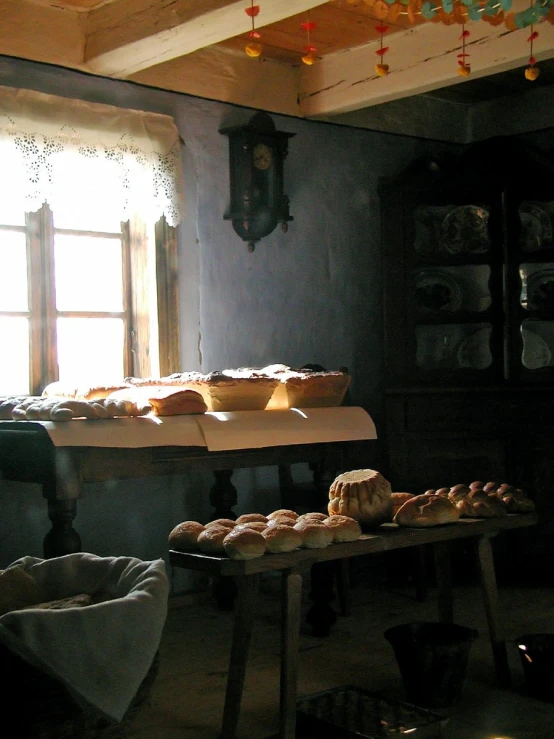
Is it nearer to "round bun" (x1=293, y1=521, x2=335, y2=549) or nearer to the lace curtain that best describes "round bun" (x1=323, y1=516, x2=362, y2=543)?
"round bun" (x1=293, y1=521, x2=335, y2=549)

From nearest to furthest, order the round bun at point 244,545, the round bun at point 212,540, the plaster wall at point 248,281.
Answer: the round bun at point 244,545, the round bun at point 212,540, the plaster wall at point 248,281

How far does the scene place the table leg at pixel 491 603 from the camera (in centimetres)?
335

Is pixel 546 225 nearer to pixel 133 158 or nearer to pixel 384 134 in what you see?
pixel 384 134

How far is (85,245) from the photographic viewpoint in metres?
4.52

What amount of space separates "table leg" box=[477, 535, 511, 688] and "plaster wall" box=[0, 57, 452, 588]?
5.90ft

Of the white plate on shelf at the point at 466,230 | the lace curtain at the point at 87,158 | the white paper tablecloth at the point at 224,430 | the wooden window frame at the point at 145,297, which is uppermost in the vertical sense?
the lace curtain at the point at 87,158

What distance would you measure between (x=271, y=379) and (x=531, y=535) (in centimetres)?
196

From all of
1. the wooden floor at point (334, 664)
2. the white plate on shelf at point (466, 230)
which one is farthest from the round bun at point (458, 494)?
the white plate on shelf at point (466, 230)

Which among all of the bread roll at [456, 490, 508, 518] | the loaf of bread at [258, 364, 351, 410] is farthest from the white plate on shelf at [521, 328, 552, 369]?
the bread roll at [456, 490, 508, 518]

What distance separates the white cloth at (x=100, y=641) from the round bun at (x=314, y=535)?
0.54 m

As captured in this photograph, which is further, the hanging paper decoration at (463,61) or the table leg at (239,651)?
the hanging paper decoration at (463,61)

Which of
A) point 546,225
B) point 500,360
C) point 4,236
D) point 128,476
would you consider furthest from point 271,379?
point 546,225

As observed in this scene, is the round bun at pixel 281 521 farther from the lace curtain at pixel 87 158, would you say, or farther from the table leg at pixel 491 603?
the lace curtain at pixel 87 158

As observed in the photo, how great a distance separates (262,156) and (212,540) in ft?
9.00
